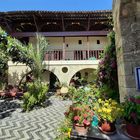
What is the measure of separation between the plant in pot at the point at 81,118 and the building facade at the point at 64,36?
1053cm

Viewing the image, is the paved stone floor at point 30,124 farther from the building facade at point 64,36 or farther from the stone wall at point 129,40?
the building facade at point 64,36

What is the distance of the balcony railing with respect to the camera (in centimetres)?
1630

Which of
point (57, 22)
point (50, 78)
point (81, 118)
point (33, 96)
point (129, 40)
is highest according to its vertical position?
point (57, 22)

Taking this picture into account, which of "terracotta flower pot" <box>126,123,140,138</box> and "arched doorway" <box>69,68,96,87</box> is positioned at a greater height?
"arched doorway" <box>69,68,96,87</box>

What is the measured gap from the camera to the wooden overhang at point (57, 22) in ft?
55.8

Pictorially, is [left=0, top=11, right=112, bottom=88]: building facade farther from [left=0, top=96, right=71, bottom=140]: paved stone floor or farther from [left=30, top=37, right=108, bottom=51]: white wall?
[left=0, top=96, right=71, bottom=140]: paved stone floor

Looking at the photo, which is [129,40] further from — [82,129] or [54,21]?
[54,21]

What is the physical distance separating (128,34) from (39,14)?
516 inches

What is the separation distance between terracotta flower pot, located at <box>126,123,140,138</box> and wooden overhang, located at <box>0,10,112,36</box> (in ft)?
44.9

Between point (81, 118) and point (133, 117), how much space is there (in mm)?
1318

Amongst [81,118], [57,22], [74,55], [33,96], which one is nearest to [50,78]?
[74,55]

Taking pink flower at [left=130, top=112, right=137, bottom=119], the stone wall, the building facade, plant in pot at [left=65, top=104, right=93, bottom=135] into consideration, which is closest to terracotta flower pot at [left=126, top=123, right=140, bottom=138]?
pink flower at [left=130, top=112, right=137, bottom=119]

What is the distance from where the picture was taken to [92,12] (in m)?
16.9

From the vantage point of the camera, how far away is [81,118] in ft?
15.4
